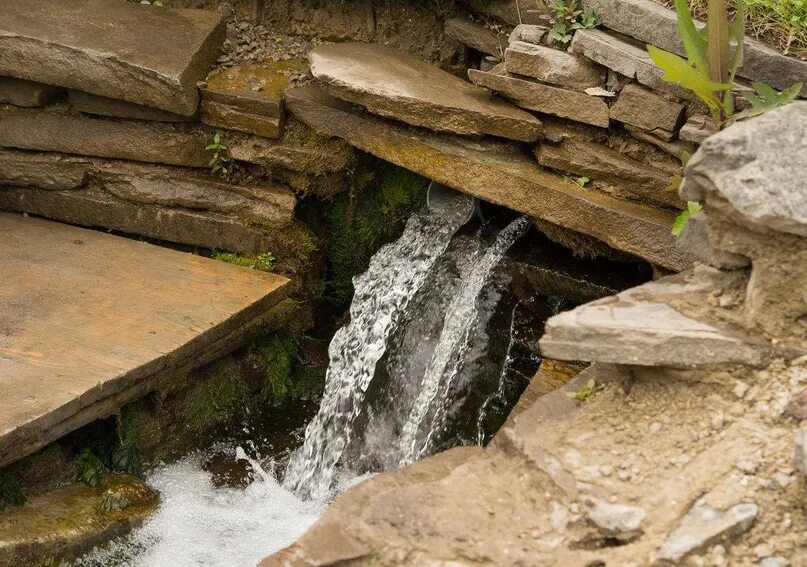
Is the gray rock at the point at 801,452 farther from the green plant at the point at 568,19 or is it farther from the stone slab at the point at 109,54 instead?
the stone slab at the point at 109,54

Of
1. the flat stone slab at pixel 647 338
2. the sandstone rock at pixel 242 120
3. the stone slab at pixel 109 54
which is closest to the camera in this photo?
the flat stone slab at pixel 647 338

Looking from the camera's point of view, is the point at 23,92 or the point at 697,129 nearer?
the point at 697,129

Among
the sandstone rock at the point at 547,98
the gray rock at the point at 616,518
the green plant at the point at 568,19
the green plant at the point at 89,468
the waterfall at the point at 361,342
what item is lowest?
the green plant at the point at 89,468

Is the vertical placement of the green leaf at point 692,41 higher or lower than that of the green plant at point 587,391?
higher

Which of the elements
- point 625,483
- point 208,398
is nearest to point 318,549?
point 625,483

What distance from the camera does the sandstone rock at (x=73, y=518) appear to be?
12.4 feet

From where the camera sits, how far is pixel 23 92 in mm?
5137

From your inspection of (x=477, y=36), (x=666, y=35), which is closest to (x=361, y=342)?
(x=477, y=36)

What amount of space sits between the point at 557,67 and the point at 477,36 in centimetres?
80

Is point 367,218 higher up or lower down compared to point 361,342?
higher up

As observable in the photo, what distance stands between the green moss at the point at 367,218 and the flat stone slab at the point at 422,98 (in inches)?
26.0

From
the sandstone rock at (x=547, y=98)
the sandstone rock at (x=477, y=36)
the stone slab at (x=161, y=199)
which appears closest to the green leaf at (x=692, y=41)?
the sandstone rock at (x=547, y=98)

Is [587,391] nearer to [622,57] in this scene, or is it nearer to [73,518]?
[622,57]

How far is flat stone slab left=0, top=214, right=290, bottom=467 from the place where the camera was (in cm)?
387
